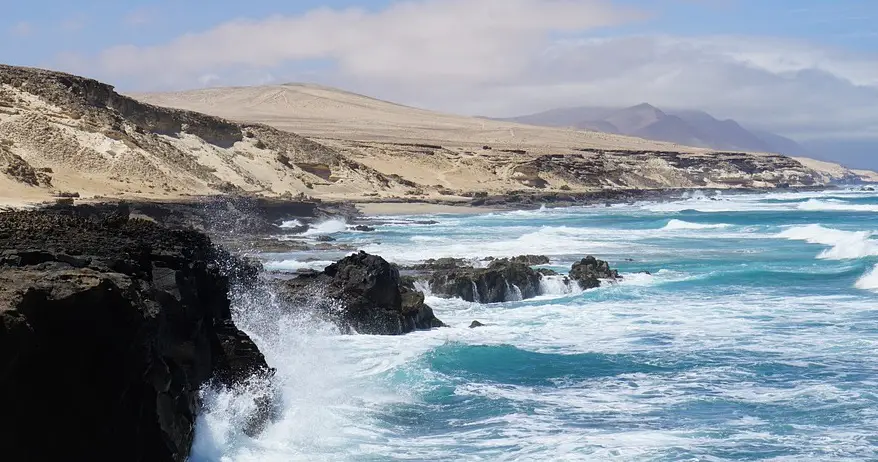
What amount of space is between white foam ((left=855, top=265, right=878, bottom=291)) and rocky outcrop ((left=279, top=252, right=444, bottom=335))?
42.9 feet

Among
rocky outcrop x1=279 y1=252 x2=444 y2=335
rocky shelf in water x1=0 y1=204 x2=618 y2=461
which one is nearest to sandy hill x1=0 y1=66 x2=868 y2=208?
rocky outcrop x1=279 y1=252 x2=444 y2=335

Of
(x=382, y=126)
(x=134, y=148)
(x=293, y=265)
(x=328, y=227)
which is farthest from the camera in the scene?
(x=382, y=126)

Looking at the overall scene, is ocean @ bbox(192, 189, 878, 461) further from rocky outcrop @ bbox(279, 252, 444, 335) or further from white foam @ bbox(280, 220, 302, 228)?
white foam @ bbox(280, 220, 302, 228)

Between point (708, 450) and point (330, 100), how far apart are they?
588ft

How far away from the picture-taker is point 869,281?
27922 millimetres

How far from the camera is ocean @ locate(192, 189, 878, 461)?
40.0ft

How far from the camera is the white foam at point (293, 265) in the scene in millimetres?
28156

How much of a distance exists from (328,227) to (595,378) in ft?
102

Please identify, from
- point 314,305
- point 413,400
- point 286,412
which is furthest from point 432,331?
point 286,412

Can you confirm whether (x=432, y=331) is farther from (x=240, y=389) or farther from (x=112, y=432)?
(x=112, y=432)

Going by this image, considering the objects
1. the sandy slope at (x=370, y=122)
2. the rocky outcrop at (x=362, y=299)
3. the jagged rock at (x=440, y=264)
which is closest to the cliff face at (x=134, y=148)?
the jagged rock at (x=440, y=264)

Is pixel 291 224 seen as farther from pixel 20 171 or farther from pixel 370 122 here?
pixel 370 122

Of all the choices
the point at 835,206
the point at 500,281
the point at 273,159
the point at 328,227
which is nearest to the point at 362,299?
the point at 500,281

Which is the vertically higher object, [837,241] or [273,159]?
[273,159]
